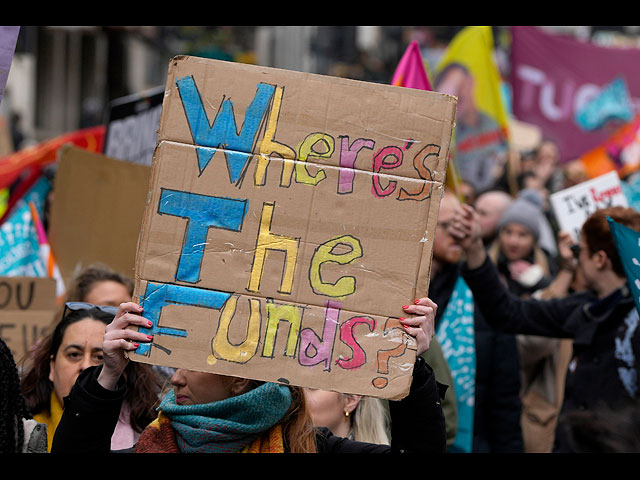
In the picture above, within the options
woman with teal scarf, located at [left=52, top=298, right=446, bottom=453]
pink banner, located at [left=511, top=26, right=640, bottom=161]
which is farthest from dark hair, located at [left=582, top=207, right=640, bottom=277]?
pink banner, located at [left=511, top=26, right=640, bottom=161]

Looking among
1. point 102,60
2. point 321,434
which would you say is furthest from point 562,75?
point 102,60

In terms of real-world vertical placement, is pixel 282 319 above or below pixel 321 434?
above

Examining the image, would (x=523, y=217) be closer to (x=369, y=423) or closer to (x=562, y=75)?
(x=562, y=75)

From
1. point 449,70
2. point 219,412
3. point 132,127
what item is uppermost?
point 449,70

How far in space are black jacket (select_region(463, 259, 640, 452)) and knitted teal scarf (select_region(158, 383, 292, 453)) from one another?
4.92ft

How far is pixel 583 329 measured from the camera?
4031 mm

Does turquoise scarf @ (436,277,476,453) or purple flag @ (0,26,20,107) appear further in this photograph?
turquoise scarf @ (436,277,476,453)

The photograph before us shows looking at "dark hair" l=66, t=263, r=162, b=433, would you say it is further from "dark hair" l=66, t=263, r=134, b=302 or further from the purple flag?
the purple flag

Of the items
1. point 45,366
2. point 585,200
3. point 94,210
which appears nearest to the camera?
point 45,366

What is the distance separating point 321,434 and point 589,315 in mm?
1713

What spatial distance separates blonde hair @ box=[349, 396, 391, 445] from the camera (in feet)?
10.8

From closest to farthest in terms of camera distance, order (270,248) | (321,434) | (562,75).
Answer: (270,248), (321,434), (562,75)
